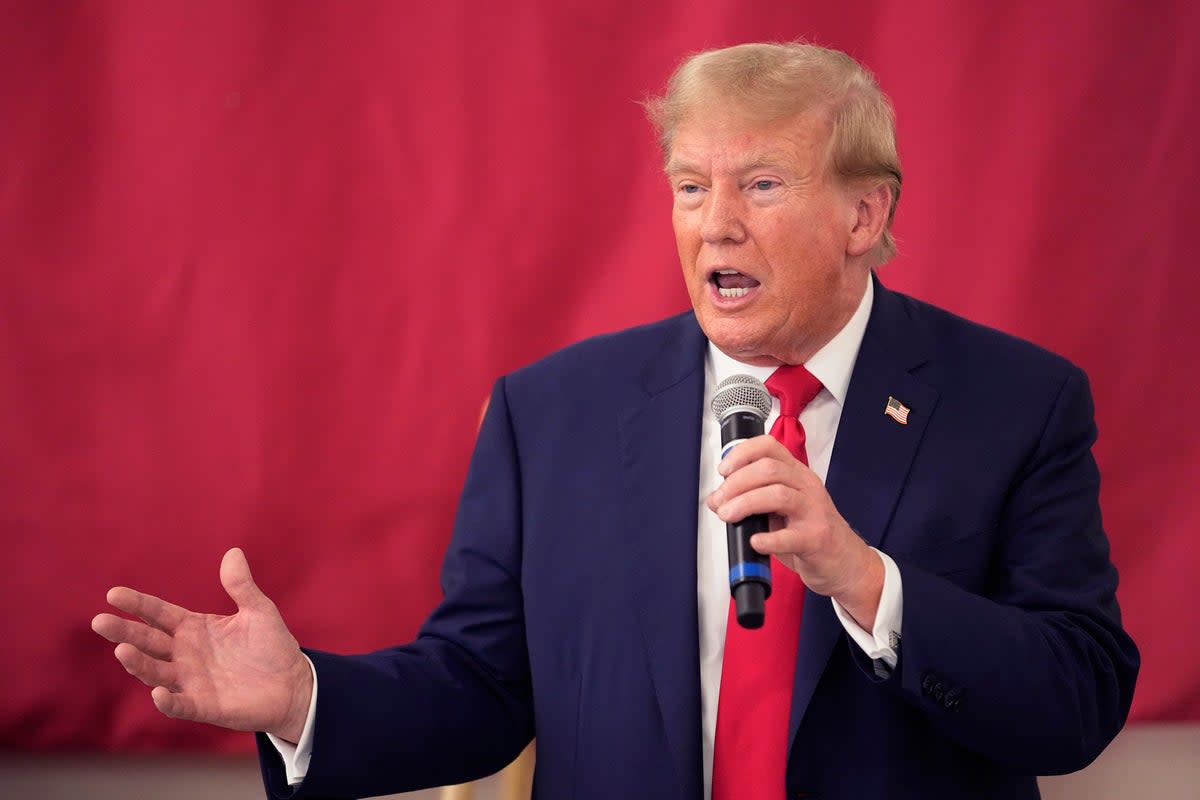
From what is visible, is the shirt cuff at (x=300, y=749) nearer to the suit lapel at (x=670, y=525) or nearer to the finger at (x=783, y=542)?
the suit lapel at (x=670, y=525)

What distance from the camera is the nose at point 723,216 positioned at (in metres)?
1.80

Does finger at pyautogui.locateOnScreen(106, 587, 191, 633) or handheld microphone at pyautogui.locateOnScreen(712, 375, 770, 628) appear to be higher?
handheld microphone at pyautogui.locateOnScreen(712, 375, 770, 628)

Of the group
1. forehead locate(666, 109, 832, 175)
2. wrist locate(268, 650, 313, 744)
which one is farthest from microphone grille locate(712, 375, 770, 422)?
wrist locate(268, 650, 313, 744)

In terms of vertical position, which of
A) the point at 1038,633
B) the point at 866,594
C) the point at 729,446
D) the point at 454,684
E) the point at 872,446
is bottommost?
the point at 454,684

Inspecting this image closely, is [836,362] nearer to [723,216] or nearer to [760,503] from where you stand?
[723,216]

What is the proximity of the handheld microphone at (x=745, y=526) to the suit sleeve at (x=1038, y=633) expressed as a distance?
0.93 feet

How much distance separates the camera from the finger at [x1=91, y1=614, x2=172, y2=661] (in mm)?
1516

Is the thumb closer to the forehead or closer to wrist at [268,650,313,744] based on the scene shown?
wrist at [268,650,313,744]

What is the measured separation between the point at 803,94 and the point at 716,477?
1.93 ft

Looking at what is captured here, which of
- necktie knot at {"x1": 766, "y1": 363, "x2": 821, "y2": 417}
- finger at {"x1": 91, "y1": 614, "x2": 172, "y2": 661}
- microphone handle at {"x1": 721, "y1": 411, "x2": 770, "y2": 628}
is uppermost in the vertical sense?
necktie knot at {"x1": 766, "y1": 363, "x2": 821, "y2": 417}

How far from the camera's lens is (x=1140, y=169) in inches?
102

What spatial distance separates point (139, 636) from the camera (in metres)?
1.58

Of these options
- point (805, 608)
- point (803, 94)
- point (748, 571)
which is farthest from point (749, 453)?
point (803, 94)

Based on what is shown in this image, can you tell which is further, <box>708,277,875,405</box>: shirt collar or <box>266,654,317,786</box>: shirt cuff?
<box>708,277,875,405</box>: shirt collar
